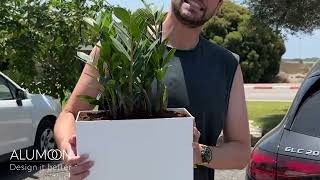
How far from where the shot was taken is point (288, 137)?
2.47 metres

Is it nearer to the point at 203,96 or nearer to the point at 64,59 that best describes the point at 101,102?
the point at 203,96

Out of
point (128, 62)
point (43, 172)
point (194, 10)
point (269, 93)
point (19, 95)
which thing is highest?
point (194, 10)

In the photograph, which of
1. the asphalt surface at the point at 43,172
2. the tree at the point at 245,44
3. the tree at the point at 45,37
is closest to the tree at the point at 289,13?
the asphalt surface at the point at 43,172

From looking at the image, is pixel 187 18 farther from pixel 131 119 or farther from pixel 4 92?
pixel 4 92

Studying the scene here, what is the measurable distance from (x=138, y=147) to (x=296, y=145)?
1.26 metres

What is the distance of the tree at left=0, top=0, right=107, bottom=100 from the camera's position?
5750mm

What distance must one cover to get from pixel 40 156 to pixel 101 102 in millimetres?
6346

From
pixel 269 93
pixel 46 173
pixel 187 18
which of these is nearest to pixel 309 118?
pixel 187 18

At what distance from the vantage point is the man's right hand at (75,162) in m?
1.36

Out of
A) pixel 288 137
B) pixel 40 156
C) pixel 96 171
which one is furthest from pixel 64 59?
pixel 96 171

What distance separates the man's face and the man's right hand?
61 centimetres

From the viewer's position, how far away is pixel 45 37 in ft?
18.9

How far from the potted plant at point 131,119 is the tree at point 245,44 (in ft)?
81.3

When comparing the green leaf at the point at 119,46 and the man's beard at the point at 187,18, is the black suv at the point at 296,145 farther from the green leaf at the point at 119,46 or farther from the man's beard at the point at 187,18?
the green leaf at the point at 119,46
